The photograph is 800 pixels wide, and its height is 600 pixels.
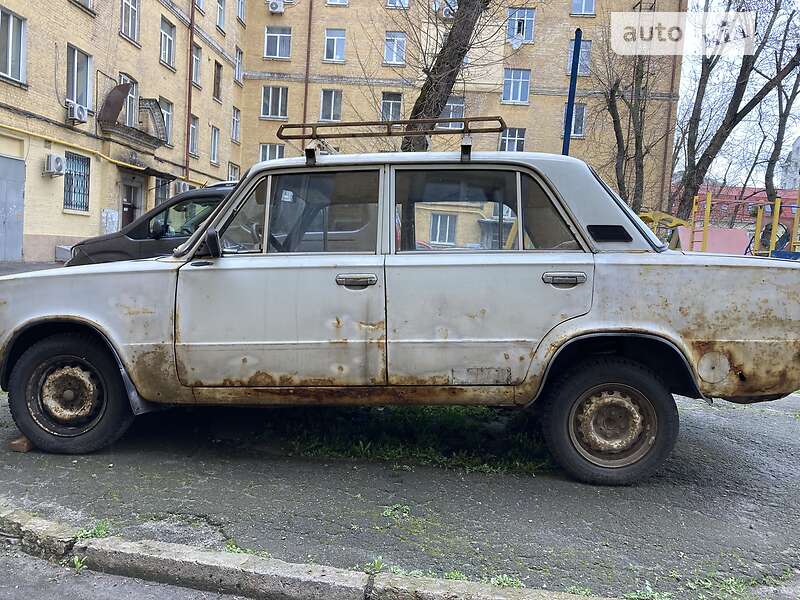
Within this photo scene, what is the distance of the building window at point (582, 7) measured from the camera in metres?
31.2

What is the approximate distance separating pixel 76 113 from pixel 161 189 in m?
7.06

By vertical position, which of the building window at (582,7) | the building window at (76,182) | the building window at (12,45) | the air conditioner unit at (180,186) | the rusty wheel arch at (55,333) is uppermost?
the building window at (582,7)

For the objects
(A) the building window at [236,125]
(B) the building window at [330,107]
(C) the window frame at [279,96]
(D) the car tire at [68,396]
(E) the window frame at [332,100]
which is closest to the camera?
(D) the car tire at [68,396]

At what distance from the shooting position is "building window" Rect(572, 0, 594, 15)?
103ft

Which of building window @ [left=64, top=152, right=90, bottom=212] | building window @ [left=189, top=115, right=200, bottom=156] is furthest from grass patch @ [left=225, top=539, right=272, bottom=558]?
building window @ [left=189, top=115, right=200, bottom=156]

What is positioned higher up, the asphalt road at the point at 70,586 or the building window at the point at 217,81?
the building window at the point at 217,81

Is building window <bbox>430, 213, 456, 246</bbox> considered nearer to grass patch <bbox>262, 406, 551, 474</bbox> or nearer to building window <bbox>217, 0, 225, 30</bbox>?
grass patch <bbox>262, 406, 551, 474</bbox>

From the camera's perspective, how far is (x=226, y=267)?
3764 mm

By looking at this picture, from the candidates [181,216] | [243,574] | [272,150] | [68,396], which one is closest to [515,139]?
[272,150]

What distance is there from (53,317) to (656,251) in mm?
3707

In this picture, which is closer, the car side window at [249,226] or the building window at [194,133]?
the car side window at [249,226]

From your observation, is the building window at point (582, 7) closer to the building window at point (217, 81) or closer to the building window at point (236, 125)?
the building window at point (217, 81)

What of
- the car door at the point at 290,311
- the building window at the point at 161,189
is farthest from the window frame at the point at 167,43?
the car door at the point at 290,311

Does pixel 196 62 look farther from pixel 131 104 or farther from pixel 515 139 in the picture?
A: pixel 515 139
